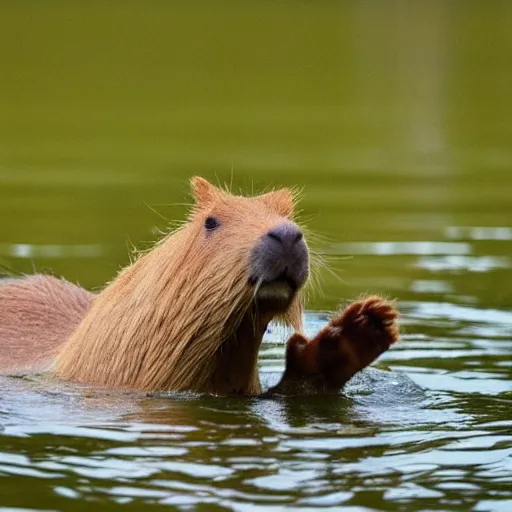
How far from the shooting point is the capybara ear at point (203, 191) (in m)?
7.79

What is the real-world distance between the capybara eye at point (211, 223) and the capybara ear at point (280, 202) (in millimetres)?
284

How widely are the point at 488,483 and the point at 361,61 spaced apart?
2560 cm

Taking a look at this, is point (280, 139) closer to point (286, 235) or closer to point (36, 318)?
point (36, 318)

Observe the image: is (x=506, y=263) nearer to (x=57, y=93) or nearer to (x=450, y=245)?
(x=450, y=245)

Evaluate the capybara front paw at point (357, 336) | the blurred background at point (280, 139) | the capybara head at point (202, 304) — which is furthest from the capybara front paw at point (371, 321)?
the blurred background at point (280, 139)

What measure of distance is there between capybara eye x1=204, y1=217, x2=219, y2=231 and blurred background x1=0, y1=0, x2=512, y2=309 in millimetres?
1673

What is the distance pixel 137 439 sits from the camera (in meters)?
6.59

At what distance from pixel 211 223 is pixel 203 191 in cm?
36

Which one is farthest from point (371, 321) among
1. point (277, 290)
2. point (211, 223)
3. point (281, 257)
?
point (211, 223)

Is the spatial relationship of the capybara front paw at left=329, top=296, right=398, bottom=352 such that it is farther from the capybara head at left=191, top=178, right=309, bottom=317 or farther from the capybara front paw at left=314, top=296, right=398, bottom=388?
the capybara head at left=191, top=178, right=309, bottom=317

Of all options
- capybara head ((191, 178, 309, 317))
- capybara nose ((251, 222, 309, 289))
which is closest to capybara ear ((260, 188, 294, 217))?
capybara head ((191, 178, 309, 317))

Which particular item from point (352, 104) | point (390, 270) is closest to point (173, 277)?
point (390, 270)

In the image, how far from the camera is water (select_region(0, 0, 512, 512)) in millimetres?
6094

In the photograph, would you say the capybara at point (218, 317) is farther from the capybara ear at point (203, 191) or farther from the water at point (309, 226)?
the water at point (309, 226)
